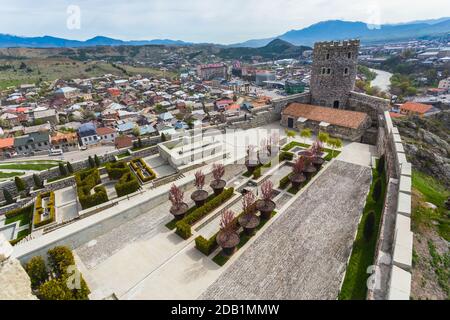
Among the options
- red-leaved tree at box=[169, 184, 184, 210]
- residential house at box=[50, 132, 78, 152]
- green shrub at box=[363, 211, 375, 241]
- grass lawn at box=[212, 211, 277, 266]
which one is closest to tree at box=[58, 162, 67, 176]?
red-leaved tree at box=[169, 184, 184, 210]

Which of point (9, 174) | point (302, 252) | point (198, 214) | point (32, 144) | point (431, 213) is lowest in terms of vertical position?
point (32, 144)

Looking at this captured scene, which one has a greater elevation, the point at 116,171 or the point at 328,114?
the point at 328,114

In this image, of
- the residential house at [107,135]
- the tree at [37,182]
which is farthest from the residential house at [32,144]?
the tree at [37,182]

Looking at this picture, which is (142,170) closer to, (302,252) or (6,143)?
(302,252)

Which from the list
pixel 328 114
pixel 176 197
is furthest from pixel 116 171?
pixel 328 114

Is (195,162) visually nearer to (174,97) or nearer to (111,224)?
(111,224)
